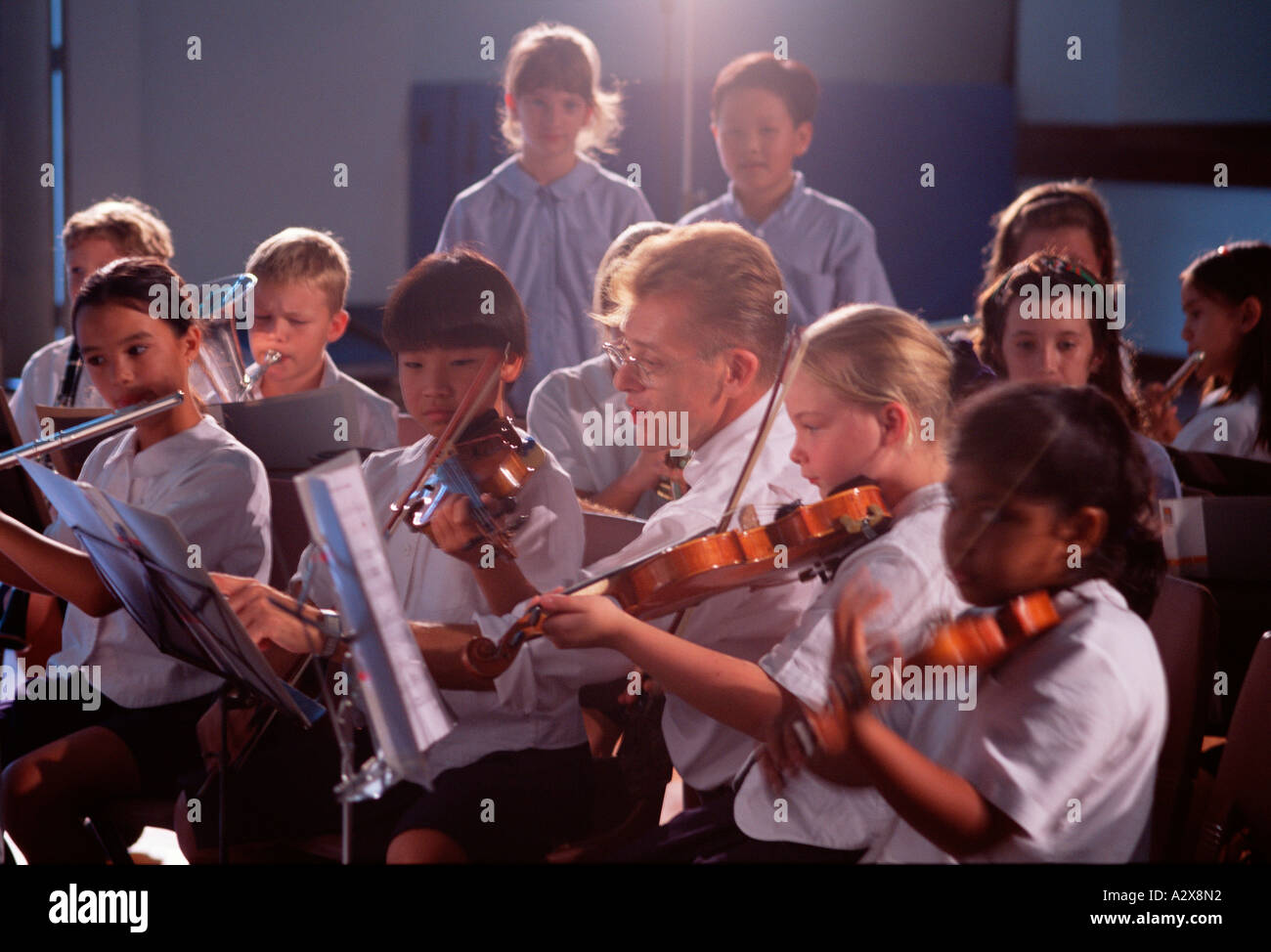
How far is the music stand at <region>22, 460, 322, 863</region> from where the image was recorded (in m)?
1.33

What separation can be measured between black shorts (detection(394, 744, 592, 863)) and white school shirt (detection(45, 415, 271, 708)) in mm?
409

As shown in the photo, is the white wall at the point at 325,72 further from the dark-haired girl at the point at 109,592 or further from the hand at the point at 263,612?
the hand at the point at 263,612

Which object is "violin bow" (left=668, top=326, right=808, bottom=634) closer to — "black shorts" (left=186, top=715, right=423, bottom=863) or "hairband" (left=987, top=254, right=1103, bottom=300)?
"black shorts" (left=186, top=715, right=423, bottom=863)

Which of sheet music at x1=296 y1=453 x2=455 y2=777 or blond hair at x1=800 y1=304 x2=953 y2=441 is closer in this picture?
sheet music at x1=296 y1=453 x2=455 y2=777

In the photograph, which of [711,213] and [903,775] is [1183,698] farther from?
[711,213]

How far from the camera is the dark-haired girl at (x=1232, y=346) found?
8.20 feet

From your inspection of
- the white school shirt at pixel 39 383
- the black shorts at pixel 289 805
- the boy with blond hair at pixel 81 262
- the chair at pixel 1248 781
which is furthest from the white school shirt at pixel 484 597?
the white school shirt at pixel 39 383

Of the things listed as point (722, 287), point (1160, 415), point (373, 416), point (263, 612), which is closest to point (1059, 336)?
point (722, 287)

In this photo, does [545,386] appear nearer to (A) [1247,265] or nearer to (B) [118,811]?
(B) [118,811]

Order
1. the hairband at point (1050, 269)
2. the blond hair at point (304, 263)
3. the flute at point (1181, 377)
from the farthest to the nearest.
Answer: the flute at point (1181, 377) < the blond hair at point (304, 263) < the hairband at point (1050, 269)

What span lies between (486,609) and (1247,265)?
1.77 meters

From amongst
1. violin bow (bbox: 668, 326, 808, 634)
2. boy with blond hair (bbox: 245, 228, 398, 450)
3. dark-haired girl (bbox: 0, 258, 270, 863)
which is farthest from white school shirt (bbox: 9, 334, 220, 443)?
violin bow (bbox: 668, 326, 808, 634)

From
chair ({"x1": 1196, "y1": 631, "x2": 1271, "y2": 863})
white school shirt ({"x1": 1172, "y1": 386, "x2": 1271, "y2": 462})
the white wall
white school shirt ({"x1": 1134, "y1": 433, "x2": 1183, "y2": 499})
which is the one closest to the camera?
chair ({"x1": 1196, "y1": 631, "x2": 1271, "y2": 863})
